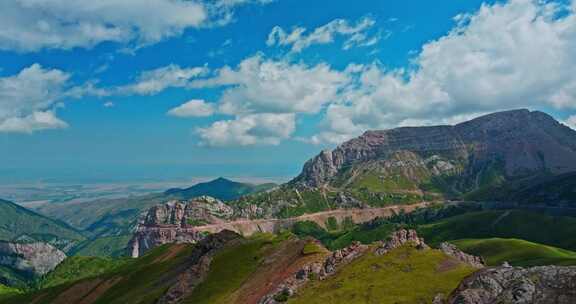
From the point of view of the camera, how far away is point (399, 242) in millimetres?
97562

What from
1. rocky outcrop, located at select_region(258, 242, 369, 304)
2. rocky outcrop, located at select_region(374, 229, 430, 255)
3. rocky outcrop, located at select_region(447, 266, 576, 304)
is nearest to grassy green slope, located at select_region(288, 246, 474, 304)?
rocky outcrop, located at select_region(374, 229, 430, 255)

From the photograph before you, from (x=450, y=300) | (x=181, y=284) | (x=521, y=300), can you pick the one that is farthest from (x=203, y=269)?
(x=521, y=300)

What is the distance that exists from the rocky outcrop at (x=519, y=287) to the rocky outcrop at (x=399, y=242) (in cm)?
3421

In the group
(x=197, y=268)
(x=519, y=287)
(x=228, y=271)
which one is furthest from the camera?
(x=197, y=268)

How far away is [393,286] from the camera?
74375 millimetres

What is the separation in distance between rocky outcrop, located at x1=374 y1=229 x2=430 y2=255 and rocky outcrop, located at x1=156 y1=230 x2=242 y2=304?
5425cm

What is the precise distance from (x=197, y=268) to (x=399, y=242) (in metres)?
62.8

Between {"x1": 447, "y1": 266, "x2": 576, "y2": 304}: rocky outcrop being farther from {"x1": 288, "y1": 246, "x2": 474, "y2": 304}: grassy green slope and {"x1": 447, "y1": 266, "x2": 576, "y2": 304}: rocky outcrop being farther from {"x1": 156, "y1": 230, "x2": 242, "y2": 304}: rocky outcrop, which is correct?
{"x1": 156, "y1": 230, "x2": 242, "y2": 304}: rocky outcrop

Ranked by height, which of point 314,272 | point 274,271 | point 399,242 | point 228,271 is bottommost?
point 228,271

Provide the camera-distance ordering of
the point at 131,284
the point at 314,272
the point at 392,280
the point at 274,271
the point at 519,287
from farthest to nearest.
A: the point at 131,284
the point at 274,271
the point at 314,272
the point at 392,280
the point at 519,287

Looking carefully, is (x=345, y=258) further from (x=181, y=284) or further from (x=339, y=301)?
(x=181, y=284)

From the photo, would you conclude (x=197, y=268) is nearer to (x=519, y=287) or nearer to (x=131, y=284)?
(x=131, y=284)

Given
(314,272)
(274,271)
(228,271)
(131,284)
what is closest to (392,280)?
(314,272)

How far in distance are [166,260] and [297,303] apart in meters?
109
